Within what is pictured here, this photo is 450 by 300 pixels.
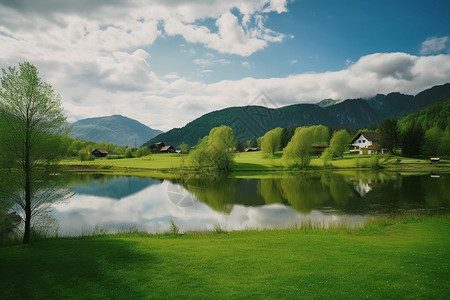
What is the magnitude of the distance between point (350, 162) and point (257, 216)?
65.8 m

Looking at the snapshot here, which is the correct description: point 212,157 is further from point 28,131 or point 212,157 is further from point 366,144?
point 366,144

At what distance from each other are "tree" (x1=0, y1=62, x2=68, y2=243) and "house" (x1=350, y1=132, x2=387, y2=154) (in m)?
99.3

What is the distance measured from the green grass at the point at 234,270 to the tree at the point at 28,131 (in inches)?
165

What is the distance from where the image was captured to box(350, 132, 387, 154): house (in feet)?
310

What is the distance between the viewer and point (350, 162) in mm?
80438

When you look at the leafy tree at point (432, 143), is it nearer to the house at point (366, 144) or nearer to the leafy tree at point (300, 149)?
the house at point (366, 144)

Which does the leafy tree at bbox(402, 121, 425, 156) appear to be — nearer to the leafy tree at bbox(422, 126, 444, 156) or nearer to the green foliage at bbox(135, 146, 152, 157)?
the leafy tree at bbox(422, 126, 444, 156)

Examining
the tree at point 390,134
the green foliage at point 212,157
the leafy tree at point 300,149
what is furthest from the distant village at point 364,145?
the leafy tree at point 300,149

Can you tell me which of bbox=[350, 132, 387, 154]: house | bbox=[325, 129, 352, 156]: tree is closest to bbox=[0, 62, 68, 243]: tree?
bbox=[325, 129, 352, 156]: tree

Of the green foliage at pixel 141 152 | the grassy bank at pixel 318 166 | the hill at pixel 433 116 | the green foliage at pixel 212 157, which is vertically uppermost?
the hill at pixel 433 116

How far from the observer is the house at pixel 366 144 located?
94.6m

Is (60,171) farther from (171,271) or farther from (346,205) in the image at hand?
(346,205)

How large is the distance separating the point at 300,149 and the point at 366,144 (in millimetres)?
48363

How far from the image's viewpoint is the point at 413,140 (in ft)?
281
